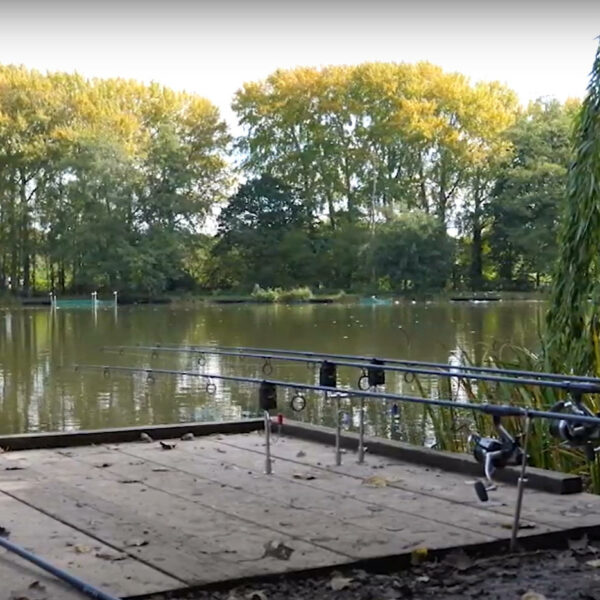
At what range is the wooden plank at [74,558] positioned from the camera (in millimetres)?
3176

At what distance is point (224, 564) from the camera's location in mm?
3389

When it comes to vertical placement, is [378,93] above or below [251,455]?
above

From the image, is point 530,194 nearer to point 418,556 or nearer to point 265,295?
point 265,295

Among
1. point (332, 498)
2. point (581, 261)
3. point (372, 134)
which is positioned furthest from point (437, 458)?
point (372, 134)

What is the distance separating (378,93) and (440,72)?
313 cm

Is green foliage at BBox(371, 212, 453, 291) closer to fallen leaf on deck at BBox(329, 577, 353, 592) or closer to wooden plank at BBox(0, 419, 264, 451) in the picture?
wooden plank at BBox(0, 419, 264, 451)

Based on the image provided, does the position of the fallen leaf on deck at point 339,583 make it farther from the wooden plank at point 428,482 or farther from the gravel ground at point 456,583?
the wooden plank at point 428,482

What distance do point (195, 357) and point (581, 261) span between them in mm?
11425

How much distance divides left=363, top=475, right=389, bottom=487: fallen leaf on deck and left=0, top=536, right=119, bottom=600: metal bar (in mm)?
1739

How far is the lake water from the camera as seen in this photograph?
11.1 metres

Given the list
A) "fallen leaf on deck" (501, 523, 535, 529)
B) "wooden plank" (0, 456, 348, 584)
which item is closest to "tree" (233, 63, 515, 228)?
"wooden plank" (0, 456, 348, 584)

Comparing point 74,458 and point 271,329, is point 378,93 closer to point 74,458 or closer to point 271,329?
point 271,329

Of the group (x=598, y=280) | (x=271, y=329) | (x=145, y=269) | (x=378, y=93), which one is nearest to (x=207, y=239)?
(x=145, y=269)

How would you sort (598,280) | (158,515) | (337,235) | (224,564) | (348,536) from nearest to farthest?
(224,564) < (348,536) < (158,515) < (598,280) < (337,235)
